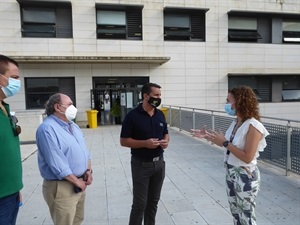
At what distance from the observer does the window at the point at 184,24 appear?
16.8m

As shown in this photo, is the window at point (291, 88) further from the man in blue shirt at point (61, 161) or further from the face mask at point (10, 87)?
the face mask at point (10, 87)

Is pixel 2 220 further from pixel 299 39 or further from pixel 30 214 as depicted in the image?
pixel 299 39

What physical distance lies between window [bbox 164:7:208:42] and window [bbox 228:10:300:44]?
2.08 m

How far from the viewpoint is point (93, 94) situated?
51.6 feet

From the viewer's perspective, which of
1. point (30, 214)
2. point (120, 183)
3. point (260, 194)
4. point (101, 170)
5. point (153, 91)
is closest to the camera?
point (153, 91)

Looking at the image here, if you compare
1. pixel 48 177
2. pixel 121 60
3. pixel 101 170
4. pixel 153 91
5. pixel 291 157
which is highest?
pixel 121 60

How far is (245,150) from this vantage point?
8.20ft

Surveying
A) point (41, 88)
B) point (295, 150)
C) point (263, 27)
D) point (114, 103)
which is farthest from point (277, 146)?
point (263, 27)

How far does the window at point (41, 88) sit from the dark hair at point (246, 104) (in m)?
14.3

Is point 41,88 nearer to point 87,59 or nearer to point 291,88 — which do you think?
point 87,59

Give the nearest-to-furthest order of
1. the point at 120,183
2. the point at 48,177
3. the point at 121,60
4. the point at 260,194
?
the point at 48,177 → the point at 260,194 → the point at 120,183 → the point at 121,60

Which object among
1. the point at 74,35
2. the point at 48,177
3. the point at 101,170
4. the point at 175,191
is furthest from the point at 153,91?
the point at 74,35

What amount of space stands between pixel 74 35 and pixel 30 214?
1316cm

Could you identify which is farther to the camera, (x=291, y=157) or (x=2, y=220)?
(x=291, y=157)
